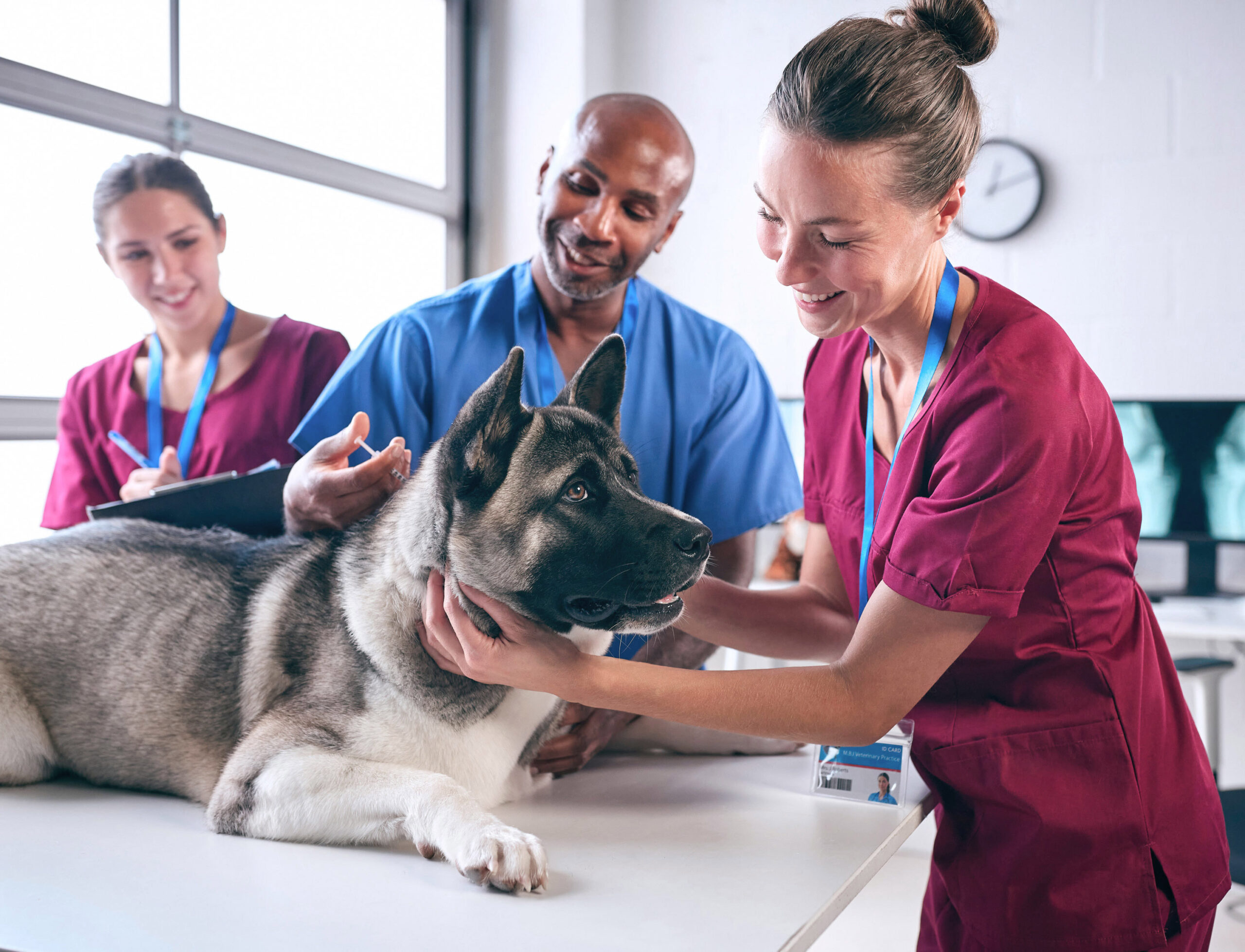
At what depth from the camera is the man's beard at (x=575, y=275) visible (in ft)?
5.48

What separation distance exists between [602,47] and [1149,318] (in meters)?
2.61

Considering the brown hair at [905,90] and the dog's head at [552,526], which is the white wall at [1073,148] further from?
the dog's head at [552,526]

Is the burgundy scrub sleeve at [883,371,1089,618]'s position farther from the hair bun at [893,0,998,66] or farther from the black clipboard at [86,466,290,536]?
the black clipboard at [86,466,290,536]

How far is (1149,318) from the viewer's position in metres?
3.61

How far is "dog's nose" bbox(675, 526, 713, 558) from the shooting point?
42.4 inches

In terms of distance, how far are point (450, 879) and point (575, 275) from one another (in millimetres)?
1050

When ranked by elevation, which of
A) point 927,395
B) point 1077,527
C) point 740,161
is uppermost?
point 740,161

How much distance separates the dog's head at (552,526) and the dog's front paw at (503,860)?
0.86 ft

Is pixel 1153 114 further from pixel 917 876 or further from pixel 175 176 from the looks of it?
pixel 175 176

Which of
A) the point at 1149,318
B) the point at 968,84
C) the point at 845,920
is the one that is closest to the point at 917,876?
the point at 845,920

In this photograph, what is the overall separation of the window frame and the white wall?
0.98ft

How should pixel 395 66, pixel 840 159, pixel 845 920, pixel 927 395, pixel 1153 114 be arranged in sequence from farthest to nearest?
pixel 395 66 < pixel 1153 114 < pixel 845 920 < pixel 927 395 < pixel 840 159

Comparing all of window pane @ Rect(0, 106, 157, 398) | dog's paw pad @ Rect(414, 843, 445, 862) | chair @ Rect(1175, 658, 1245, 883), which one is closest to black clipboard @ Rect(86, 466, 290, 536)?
dog's paw pad @ Rect(414, 843, 445, 862)

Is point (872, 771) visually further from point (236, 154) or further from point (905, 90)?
point (236, 154)
